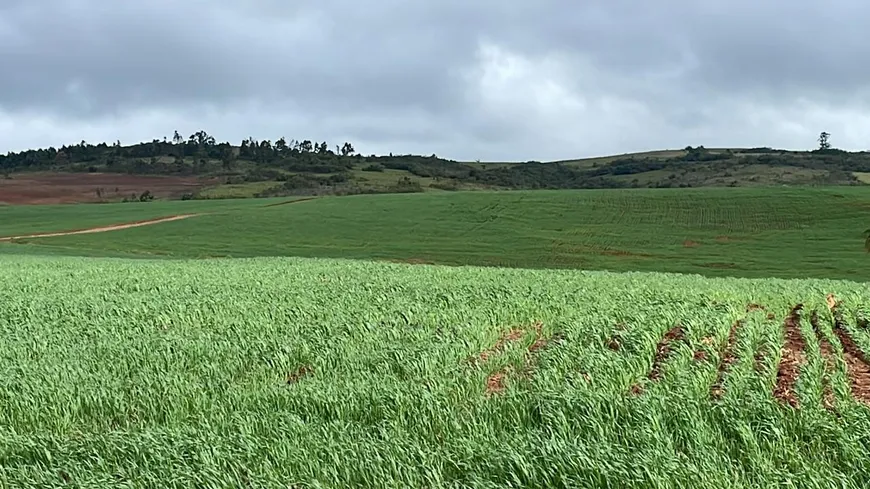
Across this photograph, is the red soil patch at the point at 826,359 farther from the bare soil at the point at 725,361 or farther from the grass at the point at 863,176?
the grass at the point at 863,176

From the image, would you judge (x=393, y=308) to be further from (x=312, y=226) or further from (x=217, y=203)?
(x=217, y=203)

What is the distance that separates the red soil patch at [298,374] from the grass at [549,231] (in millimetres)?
32869

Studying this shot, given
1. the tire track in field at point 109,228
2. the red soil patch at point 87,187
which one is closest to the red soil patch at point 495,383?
the tire track in field at point 109,228

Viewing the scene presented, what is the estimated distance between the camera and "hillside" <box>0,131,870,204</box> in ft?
338

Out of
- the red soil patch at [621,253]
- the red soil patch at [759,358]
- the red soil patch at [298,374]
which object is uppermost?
the red soil patch at [759,358]

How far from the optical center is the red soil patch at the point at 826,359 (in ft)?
23.5

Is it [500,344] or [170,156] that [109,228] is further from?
[170,156]

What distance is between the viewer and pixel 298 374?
9484 mm

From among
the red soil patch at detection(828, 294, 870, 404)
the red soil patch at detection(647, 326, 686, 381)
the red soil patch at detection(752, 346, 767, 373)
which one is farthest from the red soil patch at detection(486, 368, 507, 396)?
the red soil patch at detection(828, 294, 870, 404)

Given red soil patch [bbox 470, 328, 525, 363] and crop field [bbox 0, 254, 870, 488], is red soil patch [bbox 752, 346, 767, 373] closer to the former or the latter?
crop field [bbox 0, 254, 870, 488]

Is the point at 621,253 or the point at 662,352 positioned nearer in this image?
the point at 662,352

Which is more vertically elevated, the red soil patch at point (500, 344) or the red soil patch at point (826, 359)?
the red soil patch at point (826, 359)

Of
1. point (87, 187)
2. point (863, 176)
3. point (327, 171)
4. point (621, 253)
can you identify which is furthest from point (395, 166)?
point (621, 253)

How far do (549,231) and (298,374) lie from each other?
161 feet
